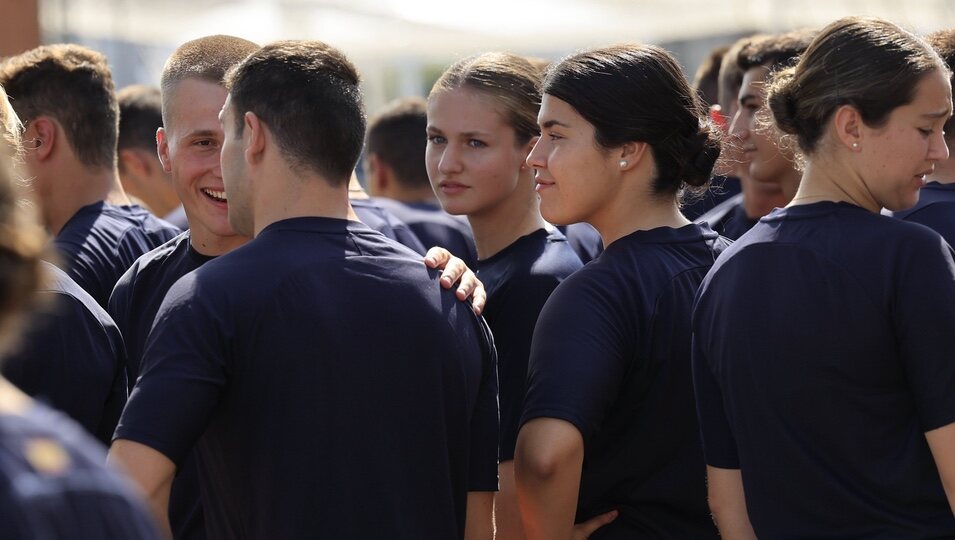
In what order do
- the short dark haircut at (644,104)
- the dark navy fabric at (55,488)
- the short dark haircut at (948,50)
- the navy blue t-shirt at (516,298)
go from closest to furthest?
the dark navy fabric at (55,488) < the short dark haircut at (644,104) < the navy blue t-shirt at (516,298) < the short dark haircut at (948,50)

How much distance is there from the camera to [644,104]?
303cm

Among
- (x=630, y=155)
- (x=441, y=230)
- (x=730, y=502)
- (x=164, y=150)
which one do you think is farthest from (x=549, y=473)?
(x=441, y=230)

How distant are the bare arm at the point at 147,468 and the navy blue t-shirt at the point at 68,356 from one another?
0.53 metres

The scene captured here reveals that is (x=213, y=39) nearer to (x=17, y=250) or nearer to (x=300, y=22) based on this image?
(x=17, y=250)

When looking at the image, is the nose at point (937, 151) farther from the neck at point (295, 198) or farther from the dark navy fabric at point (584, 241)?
the dark navy fabric at point (584, 241)

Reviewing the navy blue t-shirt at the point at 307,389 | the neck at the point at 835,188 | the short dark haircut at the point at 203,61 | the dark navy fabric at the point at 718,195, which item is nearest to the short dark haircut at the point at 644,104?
the neck at the point at 835,188

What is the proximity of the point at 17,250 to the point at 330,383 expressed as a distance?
112cm

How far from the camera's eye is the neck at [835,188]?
258 cm

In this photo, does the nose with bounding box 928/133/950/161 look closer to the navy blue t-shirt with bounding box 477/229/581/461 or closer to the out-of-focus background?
the navy blue t-shirt with bounding box 477/229/581/461

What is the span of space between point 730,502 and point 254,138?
54.2 inches

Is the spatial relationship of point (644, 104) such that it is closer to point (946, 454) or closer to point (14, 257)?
point (946, 454)

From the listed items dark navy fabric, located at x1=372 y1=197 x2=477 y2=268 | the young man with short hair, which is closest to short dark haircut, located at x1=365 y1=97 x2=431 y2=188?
dark navy fabric, located at x1=372 y1=197 x2=477 y2=268

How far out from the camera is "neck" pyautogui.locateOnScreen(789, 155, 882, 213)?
2.58 m

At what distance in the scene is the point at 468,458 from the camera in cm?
270
